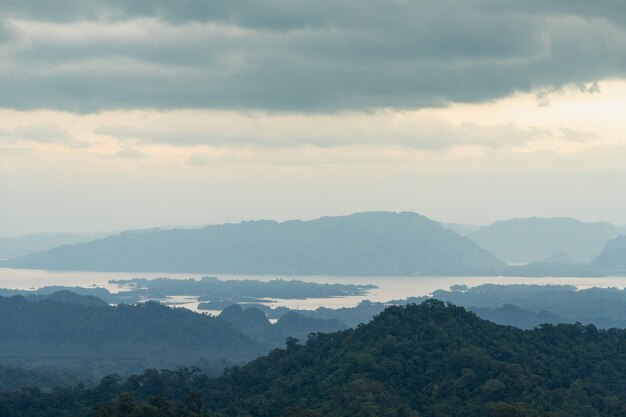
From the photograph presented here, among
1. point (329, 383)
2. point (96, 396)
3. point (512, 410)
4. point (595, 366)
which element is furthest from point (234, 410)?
point (595, 366)

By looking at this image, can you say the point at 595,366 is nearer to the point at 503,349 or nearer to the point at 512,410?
the point at 503,349

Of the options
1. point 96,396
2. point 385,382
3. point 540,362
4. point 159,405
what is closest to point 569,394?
point 540,362

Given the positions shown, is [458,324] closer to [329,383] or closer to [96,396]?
[329,383]

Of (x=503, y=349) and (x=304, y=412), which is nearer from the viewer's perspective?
(x=304, y=412)

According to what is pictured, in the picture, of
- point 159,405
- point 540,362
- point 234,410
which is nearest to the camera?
point 159,405

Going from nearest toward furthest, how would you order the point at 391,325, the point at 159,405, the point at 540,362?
the point at 159,405
the point at 540,362
the point at 391,325

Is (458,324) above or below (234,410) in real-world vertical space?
above
